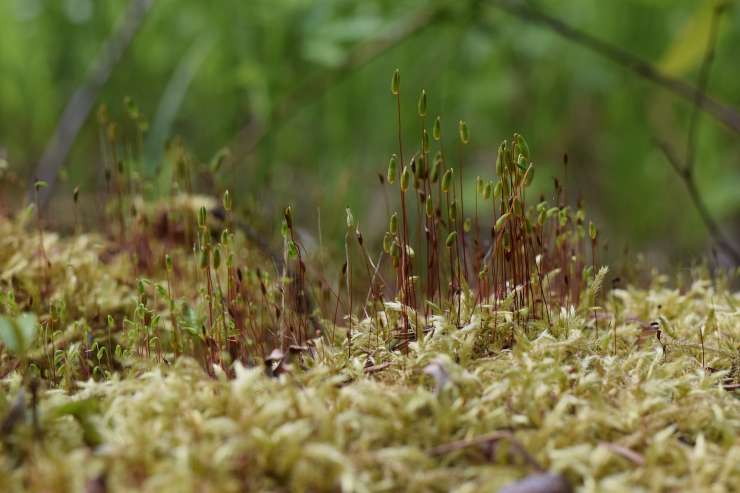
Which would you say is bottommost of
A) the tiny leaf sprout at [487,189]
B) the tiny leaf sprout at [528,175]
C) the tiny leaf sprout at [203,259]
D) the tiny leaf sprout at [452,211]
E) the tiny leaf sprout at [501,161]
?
the tiny leaf sprout at [203,259]

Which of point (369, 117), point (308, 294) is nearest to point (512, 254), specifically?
point (308, 294)

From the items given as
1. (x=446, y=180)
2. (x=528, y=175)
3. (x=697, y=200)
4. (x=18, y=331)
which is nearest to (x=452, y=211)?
(x=446, y=180)

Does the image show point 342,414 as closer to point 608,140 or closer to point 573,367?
point 573,367

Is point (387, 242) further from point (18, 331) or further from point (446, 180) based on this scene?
point (18, 331)

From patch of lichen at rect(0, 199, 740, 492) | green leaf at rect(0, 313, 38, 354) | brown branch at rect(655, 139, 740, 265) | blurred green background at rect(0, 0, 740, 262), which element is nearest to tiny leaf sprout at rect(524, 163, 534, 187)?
patch of lichen at rect(0, 199, 740, 492)

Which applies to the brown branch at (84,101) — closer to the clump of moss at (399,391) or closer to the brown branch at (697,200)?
the clump of moss at (399,391)

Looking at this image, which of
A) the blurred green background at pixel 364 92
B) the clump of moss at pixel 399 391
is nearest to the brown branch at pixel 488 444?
the clump of moss at pixel 399 391

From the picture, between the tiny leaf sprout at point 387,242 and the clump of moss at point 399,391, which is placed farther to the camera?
the tiny leaf sprout at point 387,242
